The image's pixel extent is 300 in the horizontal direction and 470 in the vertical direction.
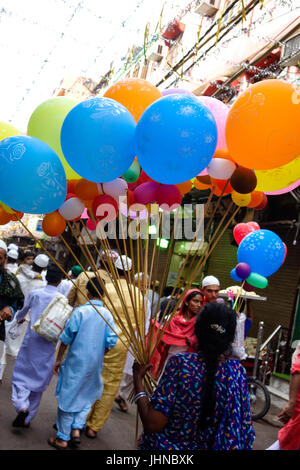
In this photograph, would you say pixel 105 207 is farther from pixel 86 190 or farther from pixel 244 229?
pixel 244 229

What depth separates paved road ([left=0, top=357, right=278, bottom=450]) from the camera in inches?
147

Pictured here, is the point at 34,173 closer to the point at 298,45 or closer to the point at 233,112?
the point at 233,112

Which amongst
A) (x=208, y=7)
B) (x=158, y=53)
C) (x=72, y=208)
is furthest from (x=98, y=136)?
(x=158, y=53)

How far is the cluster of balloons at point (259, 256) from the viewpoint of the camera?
3543 millimetres

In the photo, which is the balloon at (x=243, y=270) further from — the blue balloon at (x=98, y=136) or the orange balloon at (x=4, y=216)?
the orange balloon at (x=4, y=216)

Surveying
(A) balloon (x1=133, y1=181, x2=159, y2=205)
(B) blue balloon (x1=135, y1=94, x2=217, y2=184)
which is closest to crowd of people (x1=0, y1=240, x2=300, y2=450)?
(A) balloon (x1=133, y1=181, x2=159, y2=205)

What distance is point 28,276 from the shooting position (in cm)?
744

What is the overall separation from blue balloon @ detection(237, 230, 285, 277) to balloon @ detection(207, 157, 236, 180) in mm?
1313

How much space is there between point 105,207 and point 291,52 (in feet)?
23.5

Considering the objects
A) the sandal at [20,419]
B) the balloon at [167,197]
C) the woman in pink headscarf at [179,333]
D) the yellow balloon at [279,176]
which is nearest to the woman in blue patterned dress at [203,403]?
the balloon at [167,197]

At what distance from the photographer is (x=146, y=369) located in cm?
246

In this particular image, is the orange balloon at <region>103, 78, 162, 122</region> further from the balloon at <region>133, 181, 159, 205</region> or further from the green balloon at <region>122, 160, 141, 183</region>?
the balloon at <region>133, 181, 159, 205</region>

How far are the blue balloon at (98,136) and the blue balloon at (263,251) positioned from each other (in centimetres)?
175

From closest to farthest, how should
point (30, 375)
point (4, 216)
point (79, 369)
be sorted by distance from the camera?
point (4, 216), point (79, 369), point (30, 375)
